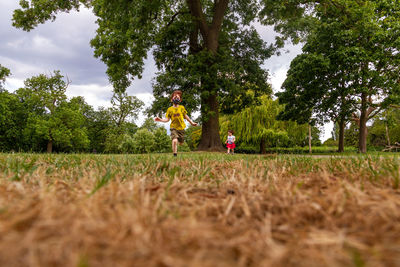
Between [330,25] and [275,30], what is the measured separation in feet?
11.7

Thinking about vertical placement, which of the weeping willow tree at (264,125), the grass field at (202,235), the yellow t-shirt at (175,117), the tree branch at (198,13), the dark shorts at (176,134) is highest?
the tree branch at (198,13)

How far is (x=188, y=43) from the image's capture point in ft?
50.8

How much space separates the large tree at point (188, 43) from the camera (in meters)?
12.3

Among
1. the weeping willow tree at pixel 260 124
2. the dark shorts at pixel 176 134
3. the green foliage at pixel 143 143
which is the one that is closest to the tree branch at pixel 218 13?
the weeping willow tree at pixel 260 124

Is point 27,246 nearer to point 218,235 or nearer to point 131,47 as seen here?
point 218,235

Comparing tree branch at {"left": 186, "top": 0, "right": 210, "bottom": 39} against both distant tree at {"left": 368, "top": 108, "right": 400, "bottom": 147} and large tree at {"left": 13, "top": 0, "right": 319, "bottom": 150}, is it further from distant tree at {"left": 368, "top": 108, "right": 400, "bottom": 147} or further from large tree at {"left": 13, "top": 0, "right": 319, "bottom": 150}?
distant tree at {"left": 368, "top": 108, "right": 400, "bottom": 147}

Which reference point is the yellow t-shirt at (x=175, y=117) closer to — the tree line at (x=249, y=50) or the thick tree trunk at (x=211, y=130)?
the tree line at (x=249, y=50)

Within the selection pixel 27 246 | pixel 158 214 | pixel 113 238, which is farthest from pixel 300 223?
pixel 27 246

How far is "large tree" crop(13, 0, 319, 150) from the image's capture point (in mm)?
12273

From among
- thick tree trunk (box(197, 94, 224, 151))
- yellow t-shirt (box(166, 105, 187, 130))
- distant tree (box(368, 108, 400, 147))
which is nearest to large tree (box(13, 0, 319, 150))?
thick tree trunk (box(197, 94, 224, 151))

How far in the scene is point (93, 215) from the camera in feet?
2.14

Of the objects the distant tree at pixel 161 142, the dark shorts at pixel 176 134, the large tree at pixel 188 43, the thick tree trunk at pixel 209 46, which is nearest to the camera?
the dark shorts at pixel 176 134

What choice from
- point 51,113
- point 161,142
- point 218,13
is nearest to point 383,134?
point 161,142

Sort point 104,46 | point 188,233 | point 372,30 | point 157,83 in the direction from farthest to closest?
point 157,83
point 104,46
point 372,30
point 188,233
